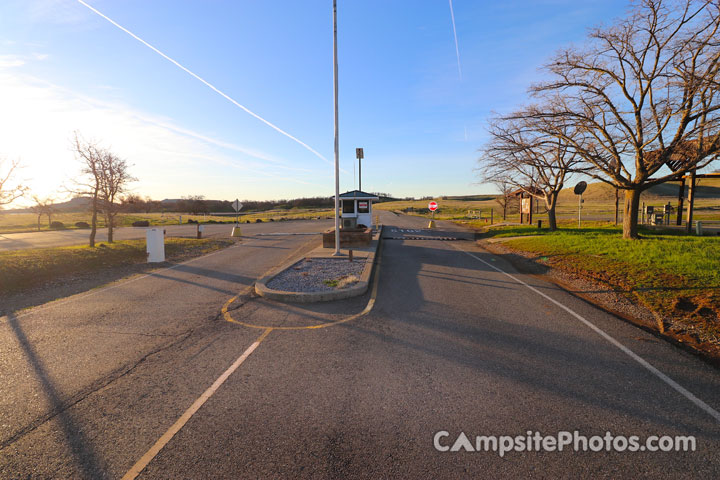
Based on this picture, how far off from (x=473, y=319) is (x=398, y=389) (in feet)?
10.2

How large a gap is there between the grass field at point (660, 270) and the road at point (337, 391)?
1.46m

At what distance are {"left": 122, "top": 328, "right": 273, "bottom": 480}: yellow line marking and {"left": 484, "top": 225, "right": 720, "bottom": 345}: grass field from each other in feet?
25.4

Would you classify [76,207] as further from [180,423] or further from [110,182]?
[180,423]

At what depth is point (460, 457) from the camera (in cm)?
293

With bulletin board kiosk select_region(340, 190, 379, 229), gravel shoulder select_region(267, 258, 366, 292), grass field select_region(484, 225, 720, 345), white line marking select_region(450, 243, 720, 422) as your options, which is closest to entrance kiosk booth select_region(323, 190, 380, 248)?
bulletin board kiosk select_region(340, 190, 379, 229)

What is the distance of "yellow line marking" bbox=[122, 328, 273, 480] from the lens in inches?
111

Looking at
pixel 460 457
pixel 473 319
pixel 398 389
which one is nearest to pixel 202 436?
pixel 398 389

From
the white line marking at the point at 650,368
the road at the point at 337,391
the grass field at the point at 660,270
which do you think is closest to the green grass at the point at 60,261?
the road at the point at 337,391

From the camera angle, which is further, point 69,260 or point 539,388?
point 69,260

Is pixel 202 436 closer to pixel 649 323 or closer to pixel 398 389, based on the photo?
pixel 398 389

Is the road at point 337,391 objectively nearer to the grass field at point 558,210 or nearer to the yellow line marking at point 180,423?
the yellow line marking at point 180,423

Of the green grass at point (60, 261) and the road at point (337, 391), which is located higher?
the green grass at point (60, 261)

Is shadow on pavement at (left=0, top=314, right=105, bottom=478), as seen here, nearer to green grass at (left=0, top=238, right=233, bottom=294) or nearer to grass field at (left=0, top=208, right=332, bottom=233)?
green grass at (left=0, top=238, right=233, bottom=294)

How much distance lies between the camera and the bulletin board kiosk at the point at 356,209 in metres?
23.8
